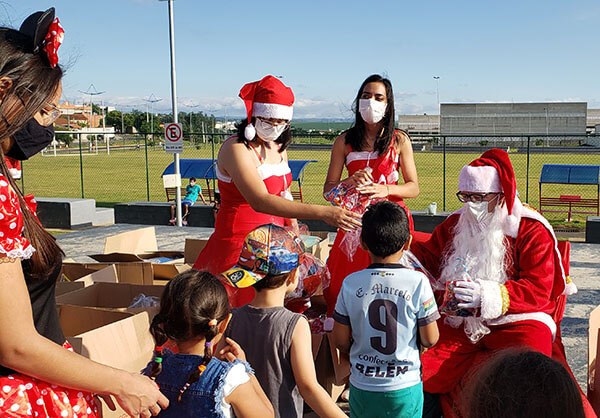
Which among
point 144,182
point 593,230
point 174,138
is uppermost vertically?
point 174,138

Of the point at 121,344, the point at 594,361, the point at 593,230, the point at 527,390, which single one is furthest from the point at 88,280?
the point at 593,230

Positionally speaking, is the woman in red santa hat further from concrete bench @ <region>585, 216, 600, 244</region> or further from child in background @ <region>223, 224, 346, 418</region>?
concrete bench @ <region>585, 216, 600, 244</region>

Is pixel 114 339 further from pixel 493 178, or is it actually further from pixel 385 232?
pixel 493 178

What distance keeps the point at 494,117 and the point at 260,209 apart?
85.7 m

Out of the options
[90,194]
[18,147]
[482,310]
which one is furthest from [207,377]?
[90,194]

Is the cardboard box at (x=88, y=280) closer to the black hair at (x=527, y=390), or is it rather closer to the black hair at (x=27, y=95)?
the black hair at (x=27, y=95)

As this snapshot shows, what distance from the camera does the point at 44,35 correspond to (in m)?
1.46

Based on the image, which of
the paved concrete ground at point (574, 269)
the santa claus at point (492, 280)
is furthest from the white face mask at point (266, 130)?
the paved concrete ground at point (574, 269)

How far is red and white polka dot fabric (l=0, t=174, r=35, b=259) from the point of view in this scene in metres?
1.30

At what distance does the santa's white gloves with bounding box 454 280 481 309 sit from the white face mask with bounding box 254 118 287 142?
3.98ft

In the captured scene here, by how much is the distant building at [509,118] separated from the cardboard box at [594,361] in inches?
3137

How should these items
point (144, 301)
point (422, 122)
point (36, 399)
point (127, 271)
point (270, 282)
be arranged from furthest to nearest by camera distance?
point (422, 122) → point (127, 271) → point (144, 301) → point (270, 282) → point (36, 399)

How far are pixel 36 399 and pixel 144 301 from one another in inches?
86.9

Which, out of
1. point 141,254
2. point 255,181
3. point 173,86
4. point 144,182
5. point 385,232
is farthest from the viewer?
point 144,182
